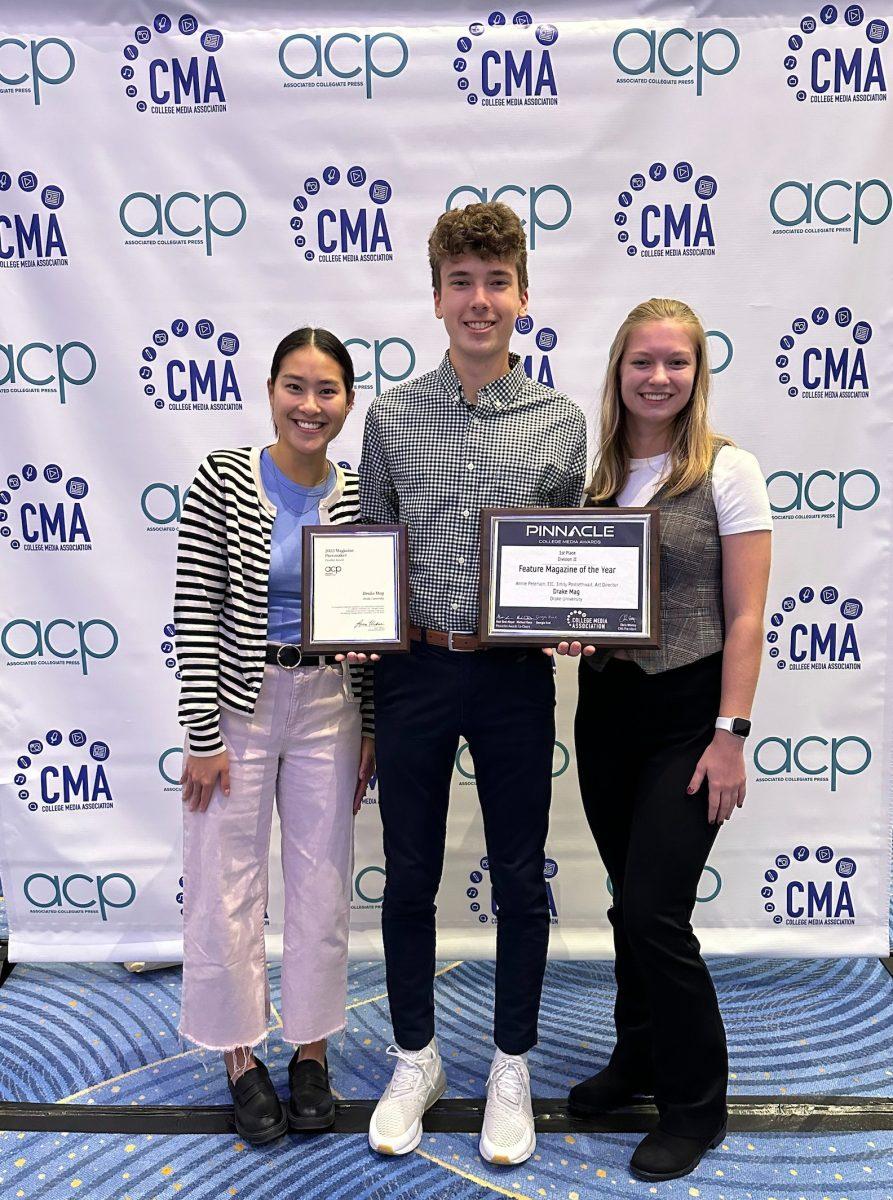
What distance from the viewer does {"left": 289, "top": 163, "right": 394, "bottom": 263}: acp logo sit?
2.49 m

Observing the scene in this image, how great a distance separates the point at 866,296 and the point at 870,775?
147 cm

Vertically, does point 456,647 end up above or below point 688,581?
below

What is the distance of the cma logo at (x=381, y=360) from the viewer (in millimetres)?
2574

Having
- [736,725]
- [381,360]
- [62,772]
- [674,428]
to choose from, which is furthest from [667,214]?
[62,772]

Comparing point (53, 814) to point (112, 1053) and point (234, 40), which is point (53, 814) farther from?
point (234, 40)

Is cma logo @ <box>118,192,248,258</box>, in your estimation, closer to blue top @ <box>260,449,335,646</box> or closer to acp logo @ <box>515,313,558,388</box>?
acp logo @ <box>515,313,558,388</box>

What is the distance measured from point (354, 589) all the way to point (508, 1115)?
1.24 m

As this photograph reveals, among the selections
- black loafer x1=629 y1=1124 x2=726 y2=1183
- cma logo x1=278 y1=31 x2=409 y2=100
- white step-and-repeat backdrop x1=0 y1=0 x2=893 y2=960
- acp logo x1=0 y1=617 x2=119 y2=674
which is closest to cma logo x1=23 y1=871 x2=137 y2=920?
white step-and-repeat backdrop x1=0 y1=0 x2=893 y2=960

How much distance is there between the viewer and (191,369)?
2.57 metres

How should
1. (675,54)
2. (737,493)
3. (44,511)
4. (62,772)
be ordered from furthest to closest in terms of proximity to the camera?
(62,772) < (44,511) < (675,54) < (737,493)

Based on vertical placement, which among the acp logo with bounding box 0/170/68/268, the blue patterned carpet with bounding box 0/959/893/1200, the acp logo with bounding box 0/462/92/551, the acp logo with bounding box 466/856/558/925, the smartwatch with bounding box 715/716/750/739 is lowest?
the blue patterned carpet with bounding box 0/959/893/1200

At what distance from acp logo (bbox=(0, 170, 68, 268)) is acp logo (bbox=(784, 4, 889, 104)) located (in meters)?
2.16

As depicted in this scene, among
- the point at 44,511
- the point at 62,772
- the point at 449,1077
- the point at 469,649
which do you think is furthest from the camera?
the point at 62,772

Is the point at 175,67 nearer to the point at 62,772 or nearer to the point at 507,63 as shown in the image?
the point at 507,63
